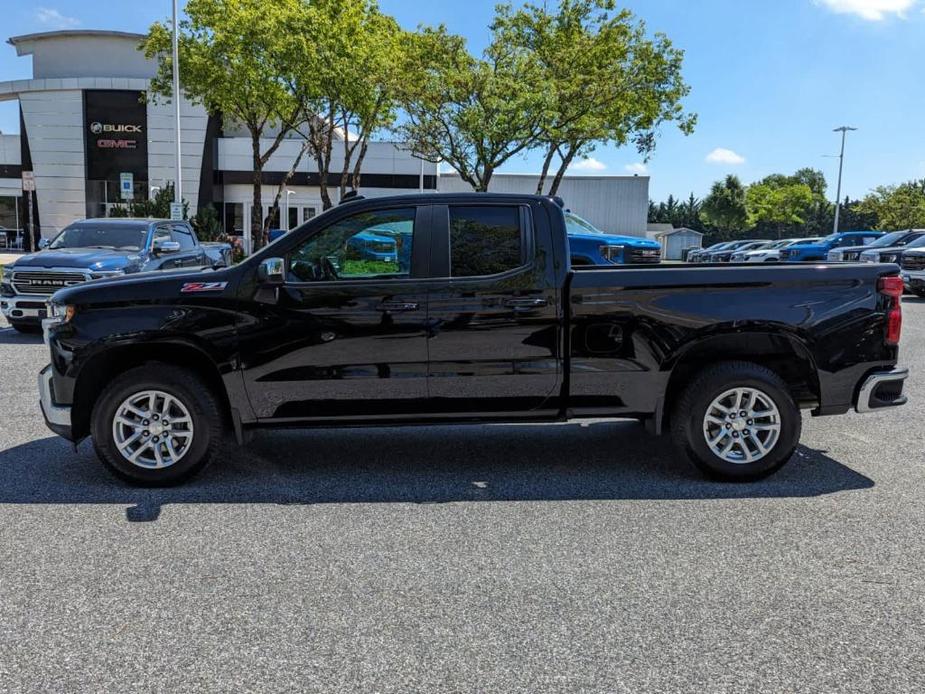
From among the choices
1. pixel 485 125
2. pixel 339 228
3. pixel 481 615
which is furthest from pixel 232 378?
pixel 485 125

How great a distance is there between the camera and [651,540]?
14.1ft

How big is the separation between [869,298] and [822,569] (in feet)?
7.16

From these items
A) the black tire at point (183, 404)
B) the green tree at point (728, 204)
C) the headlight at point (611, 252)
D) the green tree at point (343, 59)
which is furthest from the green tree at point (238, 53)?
the green tree at point (728, 204)

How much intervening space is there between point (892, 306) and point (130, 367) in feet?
16.7

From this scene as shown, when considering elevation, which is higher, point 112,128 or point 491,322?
point 112,128

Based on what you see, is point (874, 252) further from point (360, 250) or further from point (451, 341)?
point (360, 250)

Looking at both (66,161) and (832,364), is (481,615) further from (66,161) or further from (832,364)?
(66,161)

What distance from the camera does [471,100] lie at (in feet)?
87.6

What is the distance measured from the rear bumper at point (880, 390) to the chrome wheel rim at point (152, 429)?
4.44m

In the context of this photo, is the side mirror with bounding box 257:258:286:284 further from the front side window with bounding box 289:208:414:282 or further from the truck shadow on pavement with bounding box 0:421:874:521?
the truck shadow on pavement with bounding box 0:421:874:521

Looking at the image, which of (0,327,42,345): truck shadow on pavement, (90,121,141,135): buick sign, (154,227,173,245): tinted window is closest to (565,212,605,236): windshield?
(154,227,173,245): tinted window

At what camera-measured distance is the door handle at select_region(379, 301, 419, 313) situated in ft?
16.8

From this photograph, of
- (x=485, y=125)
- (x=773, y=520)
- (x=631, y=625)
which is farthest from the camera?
(x=485, y=125)

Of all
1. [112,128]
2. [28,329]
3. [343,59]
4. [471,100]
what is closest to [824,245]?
[471,100]
